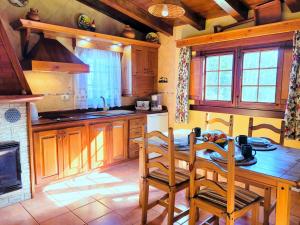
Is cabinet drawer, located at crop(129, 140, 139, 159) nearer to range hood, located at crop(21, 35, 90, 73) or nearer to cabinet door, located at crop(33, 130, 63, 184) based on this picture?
cabinet door, located at crop(33, 130, 63, 184)

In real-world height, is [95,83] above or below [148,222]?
above

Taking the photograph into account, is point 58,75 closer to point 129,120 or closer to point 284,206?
point 129,120

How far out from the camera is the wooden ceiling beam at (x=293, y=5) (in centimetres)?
274

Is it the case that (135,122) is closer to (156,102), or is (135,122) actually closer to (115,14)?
(156,102)

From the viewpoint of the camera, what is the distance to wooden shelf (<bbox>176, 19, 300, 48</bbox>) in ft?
9.20

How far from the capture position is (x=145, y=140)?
6.85 feet

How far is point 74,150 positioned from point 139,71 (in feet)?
6.38

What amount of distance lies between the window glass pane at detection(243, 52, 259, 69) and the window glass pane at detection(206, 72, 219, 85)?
50cm

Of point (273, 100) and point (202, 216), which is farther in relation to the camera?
point (273, 100)

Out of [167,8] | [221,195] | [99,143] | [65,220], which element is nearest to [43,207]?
[65,220]

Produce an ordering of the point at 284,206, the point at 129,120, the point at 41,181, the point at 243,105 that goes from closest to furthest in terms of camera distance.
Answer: the point at 284,206 < the point at 41,181 < the point at 243,105 < the point at 129,120

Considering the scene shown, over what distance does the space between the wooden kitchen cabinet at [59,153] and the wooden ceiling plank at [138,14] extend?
6.16 feet

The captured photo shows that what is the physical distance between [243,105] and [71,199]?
273 centimetres

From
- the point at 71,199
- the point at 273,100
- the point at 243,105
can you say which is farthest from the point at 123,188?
the point at 273,100
